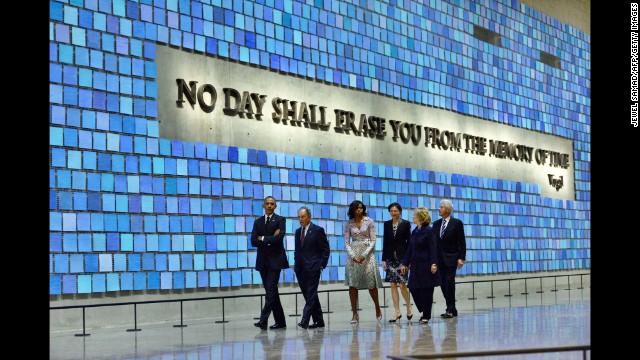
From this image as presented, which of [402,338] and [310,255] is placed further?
[310,255]

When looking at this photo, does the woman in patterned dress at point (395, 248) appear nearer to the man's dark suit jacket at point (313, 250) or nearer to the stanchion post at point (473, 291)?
the man's dark suit jacket at point (313, 250)

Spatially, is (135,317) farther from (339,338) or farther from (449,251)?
(449,251)

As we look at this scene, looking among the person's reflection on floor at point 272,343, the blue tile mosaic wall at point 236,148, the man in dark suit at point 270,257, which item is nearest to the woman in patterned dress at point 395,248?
the man in dark suit at point 270,257

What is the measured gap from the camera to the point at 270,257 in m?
12.4

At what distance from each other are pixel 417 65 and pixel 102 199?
9.15 m

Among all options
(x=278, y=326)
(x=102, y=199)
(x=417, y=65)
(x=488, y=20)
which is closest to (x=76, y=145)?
(x=102, y=199)

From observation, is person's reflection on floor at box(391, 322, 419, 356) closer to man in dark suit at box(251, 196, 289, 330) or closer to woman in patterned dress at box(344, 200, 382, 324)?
woman in patterned dress at box(344, 200, 382, 324)

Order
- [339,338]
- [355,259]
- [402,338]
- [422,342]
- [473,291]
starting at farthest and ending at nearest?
[473,291], [355,259], [339,338], [402,338], [422,342]

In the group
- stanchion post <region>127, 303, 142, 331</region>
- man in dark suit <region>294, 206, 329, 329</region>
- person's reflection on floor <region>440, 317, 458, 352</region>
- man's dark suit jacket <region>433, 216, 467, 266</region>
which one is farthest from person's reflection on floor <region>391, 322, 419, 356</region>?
stanchion post <region>127, 303, 142, 331</region>

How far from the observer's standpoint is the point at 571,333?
11.4 metres

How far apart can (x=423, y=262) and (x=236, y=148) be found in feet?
12.5

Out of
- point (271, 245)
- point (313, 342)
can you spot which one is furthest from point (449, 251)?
point (313, 342)

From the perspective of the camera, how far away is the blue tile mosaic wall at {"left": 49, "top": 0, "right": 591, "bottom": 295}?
42.4 feet
